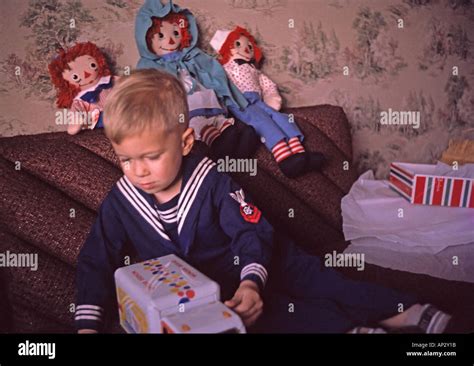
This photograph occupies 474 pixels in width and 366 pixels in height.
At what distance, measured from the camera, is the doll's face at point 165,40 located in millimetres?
1309

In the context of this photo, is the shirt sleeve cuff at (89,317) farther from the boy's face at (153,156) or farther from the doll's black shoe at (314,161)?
the doll's black shoe at (314,161)

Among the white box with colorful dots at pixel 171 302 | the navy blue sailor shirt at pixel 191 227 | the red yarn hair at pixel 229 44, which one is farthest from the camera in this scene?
the red yarn hair at pixel 229 44

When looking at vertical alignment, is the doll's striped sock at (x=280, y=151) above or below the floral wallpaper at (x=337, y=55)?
below

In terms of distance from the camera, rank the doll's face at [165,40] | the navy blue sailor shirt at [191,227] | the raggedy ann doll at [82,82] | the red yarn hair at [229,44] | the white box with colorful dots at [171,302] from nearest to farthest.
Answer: the white box with colorful dots at [171,302] → the navy blue sailor shirt at [191,227] → the raggedy ann doll at [82,82] → the doll's face at [165,40] → the red yarn hair at [229,44]

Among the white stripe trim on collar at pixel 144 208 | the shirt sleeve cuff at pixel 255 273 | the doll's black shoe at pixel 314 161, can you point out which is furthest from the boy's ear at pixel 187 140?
the doll's black shoe at pixel 314 161

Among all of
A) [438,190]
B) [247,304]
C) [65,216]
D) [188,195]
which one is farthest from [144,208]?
[438,190]

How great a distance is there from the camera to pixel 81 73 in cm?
122

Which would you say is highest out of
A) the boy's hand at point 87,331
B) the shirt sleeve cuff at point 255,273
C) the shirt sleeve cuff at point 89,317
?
the shirt sleeve cuff at point 255,273

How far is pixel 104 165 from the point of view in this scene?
1127mm

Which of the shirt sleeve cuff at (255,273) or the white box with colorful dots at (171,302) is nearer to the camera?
the white box with colorful dots at (171,302)
